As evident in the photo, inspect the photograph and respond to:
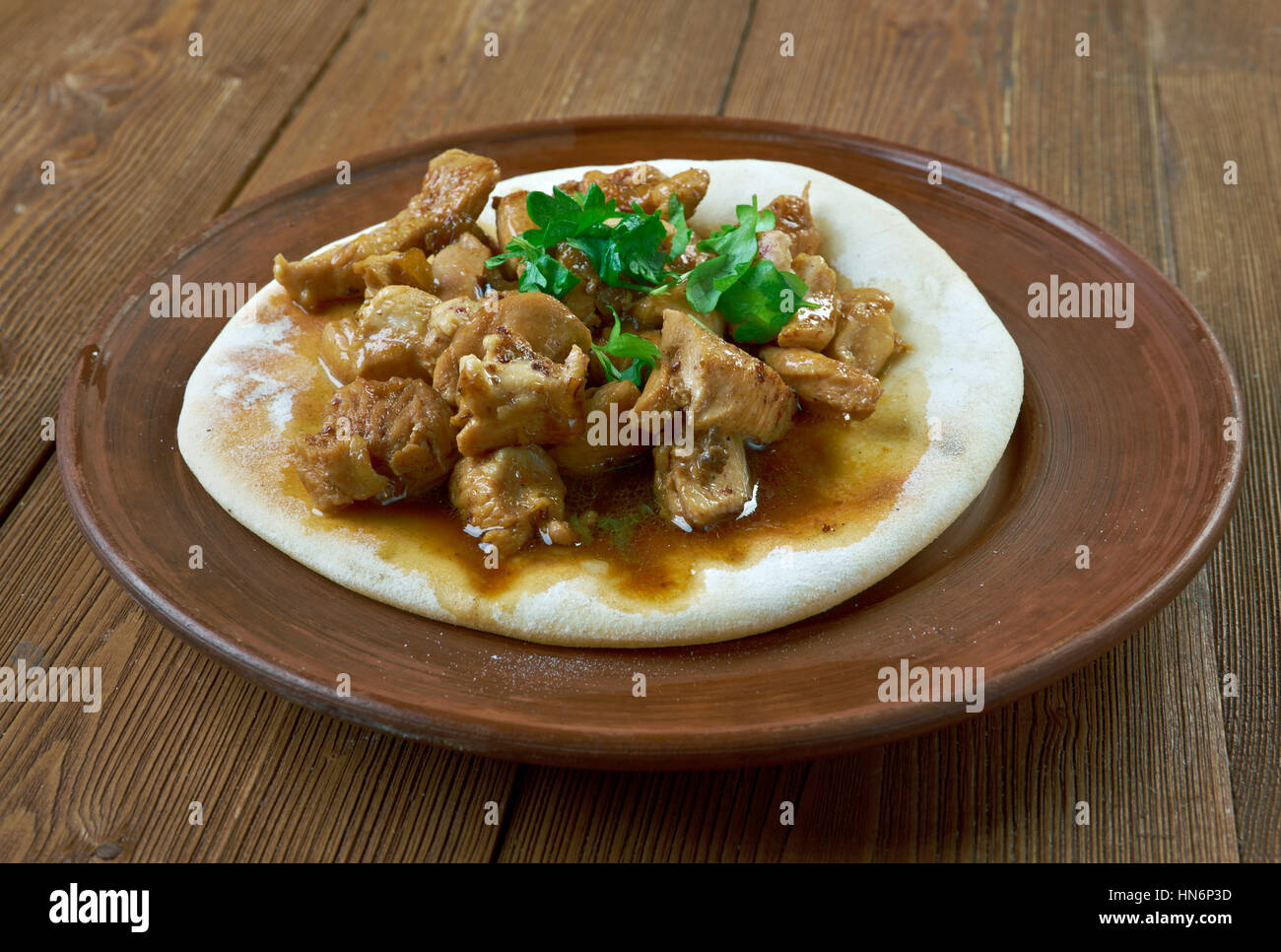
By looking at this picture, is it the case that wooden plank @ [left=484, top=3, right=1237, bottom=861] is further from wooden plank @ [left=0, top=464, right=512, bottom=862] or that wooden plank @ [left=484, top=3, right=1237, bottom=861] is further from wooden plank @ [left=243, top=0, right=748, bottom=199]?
wooden plank @ [left=243, top=0, right=748, bottom=199]

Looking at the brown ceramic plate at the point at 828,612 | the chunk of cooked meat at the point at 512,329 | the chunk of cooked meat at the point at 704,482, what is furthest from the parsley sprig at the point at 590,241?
the brown ceramic plate at the point at 828,612

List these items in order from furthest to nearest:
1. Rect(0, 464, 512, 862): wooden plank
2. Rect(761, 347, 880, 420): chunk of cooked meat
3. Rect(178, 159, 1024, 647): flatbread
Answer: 1. Rect(761, 347, 880, 420): chunk of cooked meat
2. Rect(178, 159, 1024, 647): flatbread
3. Rect(0, 464, 512, 862): wooden plank

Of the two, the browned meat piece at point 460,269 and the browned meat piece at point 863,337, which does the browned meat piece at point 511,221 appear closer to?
the browned meat piece at point 460,269

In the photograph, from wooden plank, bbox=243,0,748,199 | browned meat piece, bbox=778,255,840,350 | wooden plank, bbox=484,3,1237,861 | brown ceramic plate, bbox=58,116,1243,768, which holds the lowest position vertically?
wooden plank, bbox=484,3,1237,861

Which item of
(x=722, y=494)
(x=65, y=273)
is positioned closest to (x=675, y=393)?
(x=722, y=494)

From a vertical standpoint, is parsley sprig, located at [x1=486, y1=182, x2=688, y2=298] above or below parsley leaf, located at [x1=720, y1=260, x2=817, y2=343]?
above

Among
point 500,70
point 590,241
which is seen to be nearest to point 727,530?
point 590,241

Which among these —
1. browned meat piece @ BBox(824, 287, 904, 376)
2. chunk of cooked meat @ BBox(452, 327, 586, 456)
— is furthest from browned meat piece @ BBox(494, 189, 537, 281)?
browned meat piece @ BBox(824, 287, 904, 376)

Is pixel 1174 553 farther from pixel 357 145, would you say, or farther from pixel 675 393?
pixel 357 145

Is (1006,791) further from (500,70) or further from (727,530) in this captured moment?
(500,70)
